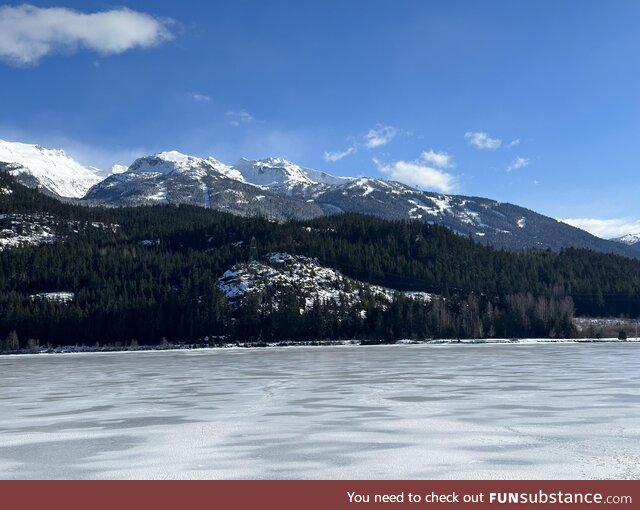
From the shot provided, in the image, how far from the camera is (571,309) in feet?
650

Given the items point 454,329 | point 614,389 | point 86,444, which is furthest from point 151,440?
point 454,329

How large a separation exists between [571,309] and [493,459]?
196313 millimetres

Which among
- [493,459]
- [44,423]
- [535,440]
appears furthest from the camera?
[44,423]
